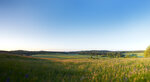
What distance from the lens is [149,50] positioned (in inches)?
2240

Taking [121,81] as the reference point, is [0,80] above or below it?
above

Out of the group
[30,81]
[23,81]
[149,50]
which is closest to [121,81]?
[30,81]

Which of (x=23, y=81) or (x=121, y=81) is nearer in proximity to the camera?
(x=23, y=81)

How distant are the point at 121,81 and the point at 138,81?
61cm

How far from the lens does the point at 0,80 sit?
1.99 metres

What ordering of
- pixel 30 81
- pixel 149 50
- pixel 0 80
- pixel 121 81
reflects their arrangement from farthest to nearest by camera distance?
pixel 149 50, pixel 121 81, pixel 30 81, pixel 0 80

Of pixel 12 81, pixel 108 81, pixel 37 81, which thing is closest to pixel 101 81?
pixel 108 81

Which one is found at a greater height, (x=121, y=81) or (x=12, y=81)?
(x=12, y=81)

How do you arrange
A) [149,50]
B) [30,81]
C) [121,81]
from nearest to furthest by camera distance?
[30,81] → [121,81] → [149,50]

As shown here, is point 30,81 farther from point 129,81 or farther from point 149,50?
point 149,50

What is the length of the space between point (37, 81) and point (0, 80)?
3.00 ft

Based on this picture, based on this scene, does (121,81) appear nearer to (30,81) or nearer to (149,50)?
(30,81)

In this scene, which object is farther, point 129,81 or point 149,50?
point 149,50

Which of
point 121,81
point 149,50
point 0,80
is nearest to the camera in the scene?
point 0,80
